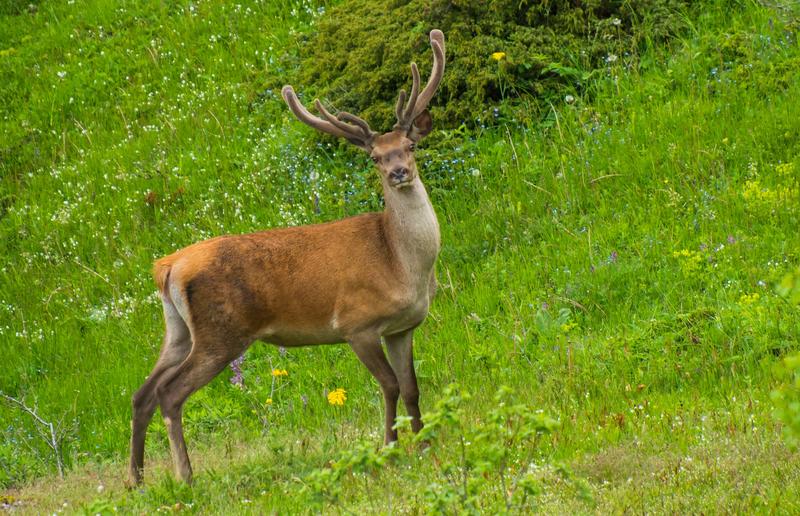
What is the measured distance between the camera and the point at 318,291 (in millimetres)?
7707

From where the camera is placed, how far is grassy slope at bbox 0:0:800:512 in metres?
6.77

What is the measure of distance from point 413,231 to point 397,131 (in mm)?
628

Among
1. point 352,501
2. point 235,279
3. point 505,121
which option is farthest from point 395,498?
point 505,121

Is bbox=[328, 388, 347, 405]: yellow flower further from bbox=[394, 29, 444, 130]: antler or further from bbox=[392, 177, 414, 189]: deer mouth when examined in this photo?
bbox=[394, 29, 444, 130]: antler

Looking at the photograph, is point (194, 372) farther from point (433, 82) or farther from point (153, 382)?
point (433, 82)

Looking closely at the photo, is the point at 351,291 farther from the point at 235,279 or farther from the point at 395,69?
the point at 395,69

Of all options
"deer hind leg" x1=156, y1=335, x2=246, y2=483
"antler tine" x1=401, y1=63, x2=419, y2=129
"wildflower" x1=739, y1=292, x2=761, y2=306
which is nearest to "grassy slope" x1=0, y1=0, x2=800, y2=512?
"wildflower" x1=739, y1=292, x2=761, y2=306

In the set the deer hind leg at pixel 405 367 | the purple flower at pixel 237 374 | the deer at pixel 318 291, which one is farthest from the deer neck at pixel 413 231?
the purple flower at pixel 237 374

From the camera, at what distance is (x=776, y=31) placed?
1072cm

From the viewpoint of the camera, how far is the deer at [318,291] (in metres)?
7.58

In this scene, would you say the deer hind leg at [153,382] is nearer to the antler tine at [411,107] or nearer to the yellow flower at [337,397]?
the yellow flower at [337,397]

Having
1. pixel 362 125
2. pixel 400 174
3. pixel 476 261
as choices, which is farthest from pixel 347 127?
pixel 476 261

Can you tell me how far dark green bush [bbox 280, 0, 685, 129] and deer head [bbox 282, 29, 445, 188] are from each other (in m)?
3.00

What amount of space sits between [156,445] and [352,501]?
2.82 metres
